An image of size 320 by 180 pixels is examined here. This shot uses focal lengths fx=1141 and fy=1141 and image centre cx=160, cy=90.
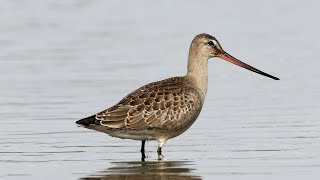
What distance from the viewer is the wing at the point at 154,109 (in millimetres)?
14586

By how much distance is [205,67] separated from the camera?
15.6m

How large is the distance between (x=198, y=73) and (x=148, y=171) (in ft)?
7.33

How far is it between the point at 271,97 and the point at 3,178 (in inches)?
252

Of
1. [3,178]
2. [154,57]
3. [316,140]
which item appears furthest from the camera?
[154,57]

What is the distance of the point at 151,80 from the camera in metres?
19.6

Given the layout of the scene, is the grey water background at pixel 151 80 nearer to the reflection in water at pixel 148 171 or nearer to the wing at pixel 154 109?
the reflection in water at pixel 148 171

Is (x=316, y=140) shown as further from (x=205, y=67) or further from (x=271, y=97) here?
(x=271, y=97)

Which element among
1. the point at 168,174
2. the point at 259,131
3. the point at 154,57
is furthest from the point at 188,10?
the point at 168,174

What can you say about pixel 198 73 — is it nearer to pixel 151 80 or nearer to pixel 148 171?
pixel 148 171

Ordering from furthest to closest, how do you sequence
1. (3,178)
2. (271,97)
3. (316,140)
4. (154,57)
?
(154,57)
(271,97)
(316,140)
(3,178)

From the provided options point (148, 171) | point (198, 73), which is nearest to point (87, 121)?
point (148, 171)

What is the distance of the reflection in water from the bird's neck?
1531 mm

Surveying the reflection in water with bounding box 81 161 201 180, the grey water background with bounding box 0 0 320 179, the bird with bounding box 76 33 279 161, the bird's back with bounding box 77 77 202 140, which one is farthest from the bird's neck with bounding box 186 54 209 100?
the reflection in water with bounding box 81 161 201 180

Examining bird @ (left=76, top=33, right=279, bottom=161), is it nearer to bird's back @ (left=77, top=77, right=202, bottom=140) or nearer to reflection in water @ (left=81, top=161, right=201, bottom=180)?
bird's back @ (left=77, top=77, right=202, bottom=140)
